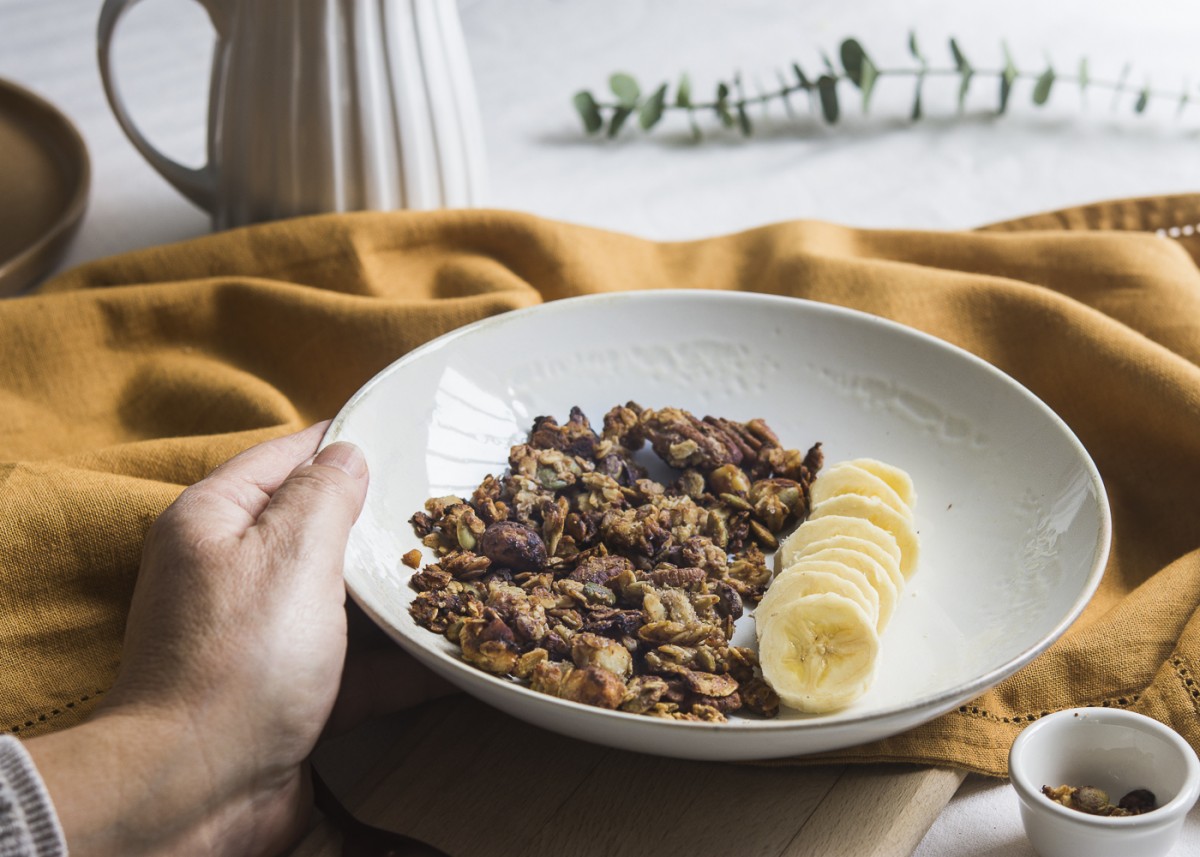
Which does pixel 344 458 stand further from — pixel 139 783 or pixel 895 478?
pixel 895 478

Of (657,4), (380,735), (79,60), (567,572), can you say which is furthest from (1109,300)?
(79,60)

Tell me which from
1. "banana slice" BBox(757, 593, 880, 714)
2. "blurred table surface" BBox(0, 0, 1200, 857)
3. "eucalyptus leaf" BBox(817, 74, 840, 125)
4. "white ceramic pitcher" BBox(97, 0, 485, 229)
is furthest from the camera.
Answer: "eucalyptus leaf" BBox(817, 74, 840, 125)

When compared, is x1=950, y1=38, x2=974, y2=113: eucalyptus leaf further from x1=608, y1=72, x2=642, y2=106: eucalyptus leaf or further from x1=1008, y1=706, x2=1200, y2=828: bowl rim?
x1=1008, y1=706, x2=1200, y2=828: bowl rim

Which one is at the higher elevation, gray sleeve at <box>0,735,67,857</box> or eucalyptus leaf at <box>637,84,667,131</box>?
eucalyptus leaf at <box>637,84,667,131</box>

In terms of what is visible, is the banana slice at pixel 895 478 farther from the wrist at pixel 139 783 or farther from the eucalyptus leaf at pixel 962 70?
the eucalyptus leaf at pixel 962 70

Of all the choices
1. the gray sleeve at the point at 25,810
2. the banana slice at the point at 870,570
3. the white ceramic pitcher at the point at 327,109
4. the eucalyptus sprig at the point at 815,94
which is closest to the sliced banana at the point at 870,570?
the banana slice at the point at 870,570

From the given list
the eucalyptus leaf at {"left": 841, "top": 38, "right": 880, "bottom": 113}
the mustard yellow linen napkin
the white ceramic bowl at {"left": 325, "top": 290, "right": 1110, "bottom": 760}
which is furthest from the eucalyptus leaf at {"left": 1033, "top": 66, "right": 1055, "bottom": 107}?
the white ceramic bowl at {"left": 325, "top": 290, "right": 1110, "bottom": 760}

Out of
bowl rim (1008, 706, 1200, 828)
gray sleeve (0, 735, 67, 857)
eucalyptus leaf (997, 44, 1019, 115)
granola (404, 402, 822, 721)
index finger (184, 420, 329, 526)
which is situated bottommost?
bowl rim (1008, 706, 1200, 828)

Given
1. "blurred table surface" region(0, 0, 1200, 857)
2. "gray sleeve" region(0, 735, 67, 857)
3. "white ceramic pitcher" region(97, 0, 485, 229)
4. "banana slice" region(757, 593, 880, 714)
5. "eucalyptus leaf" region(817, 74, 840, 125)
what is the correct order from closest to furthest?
"gray sleeve" region(0, 735, 67, 857) → "banana slice" region(757, 593, 880, 714) → "white ceramic pitcher" region(97, 0, 485, 229) → "blurred table surface" region(0, 0, 1200, 857) → "eucalyptus leaf" region(817, 74, 840, 125)
